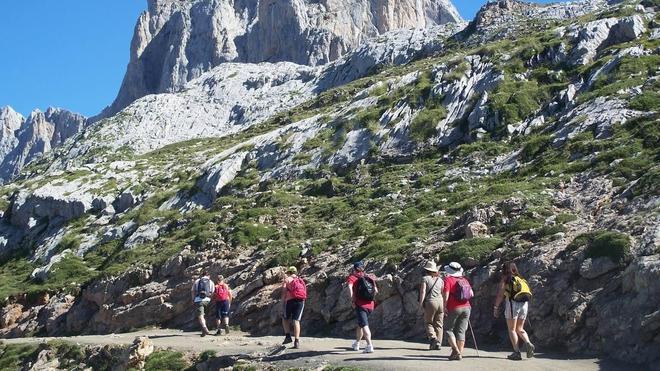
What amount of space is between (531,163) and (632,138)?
3.86 metres

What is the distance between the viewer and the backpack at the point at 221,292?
2102cm

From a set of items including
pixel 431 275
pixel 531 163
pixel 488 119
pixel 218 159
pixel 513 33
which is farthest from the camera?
pixel 513 33

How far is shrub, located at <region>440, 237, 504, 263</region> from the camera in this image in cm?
1791

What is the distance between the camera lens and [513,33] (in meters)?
63.5

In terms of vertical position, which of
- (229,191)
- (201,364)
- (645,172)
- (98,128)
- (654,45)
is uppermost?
(98,128)

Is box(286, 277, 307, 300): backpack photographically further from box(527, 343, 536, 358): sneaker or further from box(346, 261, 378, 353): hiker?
box(527, 343, 536, 358): sneaker

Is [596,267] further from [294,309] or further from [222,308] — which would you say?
[222,308]

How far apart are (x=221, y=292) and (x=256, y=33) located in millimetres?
113871

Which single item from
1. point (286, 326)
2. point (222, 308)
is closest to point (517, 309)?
point (286, 326)

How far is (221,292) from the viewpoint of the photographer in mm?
21016

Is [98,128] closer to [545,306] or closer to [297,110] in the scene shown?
[297,110]

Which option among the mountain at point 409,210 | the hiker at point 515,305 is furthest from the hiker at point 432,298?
the mountain at point 409,210

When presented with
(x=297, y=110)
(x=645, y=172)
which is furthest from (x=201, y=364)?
(x=297, y=110)

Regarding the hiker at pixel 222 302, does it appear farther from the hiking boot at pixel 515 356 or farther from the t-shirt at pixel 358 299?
the hiking boot at pixel 515 356
